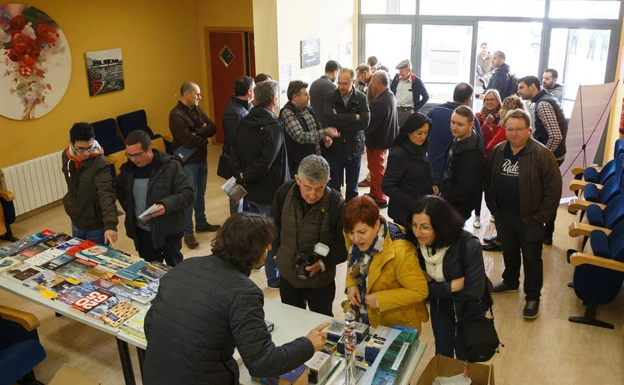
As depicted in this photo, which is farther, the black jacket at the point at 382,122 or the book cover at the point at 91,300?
the black jacket at the point at 382,122

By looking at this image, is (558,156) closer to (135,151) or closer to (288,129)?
(288,129)

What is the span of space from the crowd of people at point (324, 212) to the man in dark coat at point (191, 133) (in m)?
0.02

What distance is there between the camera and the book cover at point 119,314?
3.20m

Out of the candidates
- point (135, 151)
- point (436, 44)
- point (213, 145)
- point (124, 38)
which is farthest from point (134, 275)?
point (436, 44)

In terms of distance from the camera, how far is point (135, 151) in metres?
3.90

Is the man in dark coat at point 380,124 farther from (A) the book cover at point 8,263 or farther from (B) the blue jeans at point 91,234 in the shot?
(A) the book cover at point 8,263

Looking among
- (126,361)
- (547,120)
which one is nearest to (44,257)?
(126,361)

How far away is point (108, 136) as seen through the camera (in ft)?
25.5

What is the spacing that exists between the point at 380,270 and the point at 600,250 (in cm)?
233

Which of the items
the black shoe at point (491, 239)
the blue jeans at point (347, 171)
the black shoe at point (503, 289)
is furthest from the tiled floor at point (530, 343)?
the blue jeans at point (347, 171)

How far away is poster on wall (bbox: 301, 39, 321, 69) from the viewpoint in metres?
8.27

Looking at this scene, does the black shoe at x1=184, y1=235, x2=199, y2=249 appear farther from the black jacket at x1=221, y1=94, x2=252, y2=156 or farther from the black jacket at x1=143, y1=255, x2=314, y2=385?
the black jacket at x1=143, y1=255, x2=314, y2=385

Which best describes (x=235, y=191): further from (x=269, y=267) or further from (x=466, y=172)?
(x=466, y=172)

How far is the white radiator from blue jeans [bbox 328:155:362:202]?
3449 millimetres
